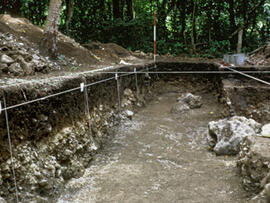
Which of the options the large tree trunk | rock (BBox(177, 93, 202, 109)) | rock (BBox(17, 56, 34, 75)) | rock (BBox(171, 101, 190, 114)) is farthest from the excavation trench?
the large tree trunk

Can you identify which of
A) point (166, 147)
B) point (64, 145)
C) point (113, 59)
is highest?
point (113, 59)

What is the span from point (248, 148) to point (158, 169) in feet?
3.66

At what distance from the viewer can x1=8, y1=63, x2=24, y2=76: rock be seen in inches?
137

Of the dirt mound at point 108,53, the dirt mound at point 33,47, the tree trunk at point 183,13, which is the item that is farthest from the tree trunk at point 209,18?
the dirt mound at point 33,47

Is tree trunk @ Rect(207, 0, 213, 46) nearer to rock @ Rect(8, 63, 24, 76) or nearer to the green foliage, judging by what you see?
the green foliage

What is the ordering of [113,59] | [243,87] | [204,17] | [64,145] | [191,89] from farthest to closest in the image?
[204,17]
[191,89]
[113,59]
[243,87]
[64,145]

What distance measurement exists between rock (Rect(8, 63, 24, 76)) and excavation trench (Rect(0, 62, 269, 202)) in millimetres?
695

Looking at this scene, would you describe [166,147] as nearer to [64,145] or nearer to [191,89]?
[64,145]

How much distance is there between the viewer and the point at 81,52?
581cm

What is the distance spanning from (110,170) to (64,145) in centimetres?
68

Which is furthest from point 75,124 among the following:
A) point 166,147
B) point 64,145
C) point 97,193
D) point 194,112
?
A: point 194,112

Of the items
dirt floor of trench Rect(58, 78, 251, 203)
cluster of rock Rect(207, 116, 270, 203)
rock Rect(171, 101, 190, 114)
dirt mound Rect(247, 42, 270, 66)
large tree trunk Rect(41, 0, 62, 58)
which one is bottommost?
dirt floor of trench Rect(58, 78, 251, 203)

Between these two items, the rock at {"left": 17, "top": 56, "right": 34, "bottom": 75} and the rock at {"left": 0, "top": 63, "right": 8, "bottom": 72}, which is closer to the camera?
the rock at {"left": 0, "top": 63, "right": 8, "bottom": 72}

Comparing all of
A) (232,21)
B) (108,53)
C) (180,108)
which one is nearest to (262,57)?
(180,108)
